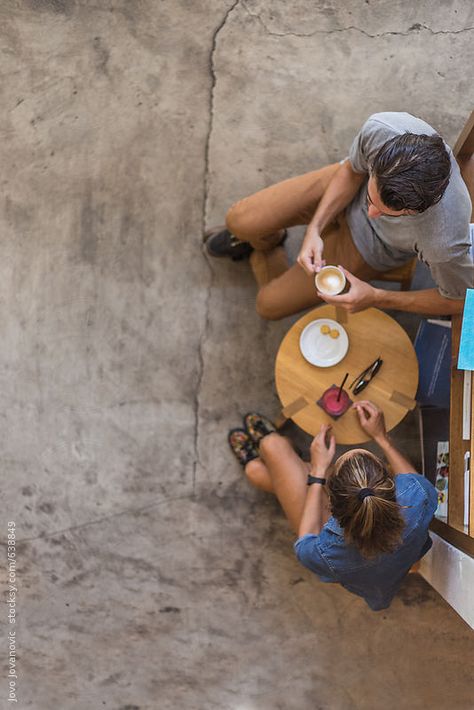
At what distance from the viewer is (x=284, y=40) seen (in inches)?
126

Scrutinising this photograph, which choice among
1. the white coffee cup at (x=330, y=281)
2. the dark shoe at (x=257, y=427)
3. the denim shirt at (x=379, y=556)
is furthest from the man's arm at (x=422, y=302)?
the dark shoe at (x=257, y=427)

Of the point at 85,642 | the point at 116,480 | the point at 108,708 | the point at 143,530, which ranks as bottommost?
the point at 108,708

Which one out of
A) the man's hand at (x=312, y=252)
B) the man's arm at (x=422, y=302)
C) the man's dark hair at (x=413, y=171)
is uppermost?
the man's dark hair at (x=413, y=171)

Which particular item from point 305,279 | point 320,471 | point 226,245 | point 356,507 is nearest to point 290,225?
point 305,279

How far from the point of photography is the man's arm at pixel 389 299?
2385 mm

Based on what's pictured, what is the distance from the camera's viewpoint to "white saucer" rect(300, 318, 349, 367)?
2.65 m

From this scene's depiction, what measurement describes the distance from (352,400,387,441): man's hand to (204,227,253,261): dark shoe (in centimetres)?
96

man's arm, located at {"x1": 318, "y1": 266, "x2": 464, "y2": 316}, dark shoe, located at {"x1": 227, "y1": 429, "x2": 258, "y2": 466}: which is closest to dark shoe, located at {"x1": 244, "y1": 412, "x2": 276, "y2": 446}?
dark shoe, located at {"x1": 227, "y1": 429, "x2": 258, "y2": 466}

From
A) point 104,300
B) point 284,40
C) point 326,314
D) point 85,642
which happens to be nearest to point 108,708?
point 85,642

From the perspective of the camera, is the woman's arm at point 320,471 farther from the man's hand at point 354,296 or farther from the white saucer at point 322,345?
the man's hand at point 354,296

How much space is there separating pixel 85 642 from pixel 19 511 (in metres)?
0.72

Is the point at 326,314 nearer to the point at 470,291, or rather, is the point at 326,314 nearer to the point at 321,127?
the point at 470,291

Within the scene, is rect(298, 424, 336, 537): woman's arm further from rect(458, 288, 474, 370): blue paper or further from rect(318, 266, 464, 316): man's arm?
rect(458, 288, 474, 370): blue paper

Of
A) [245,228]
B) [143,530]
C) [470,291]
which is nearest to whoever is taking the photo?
[470,291]
